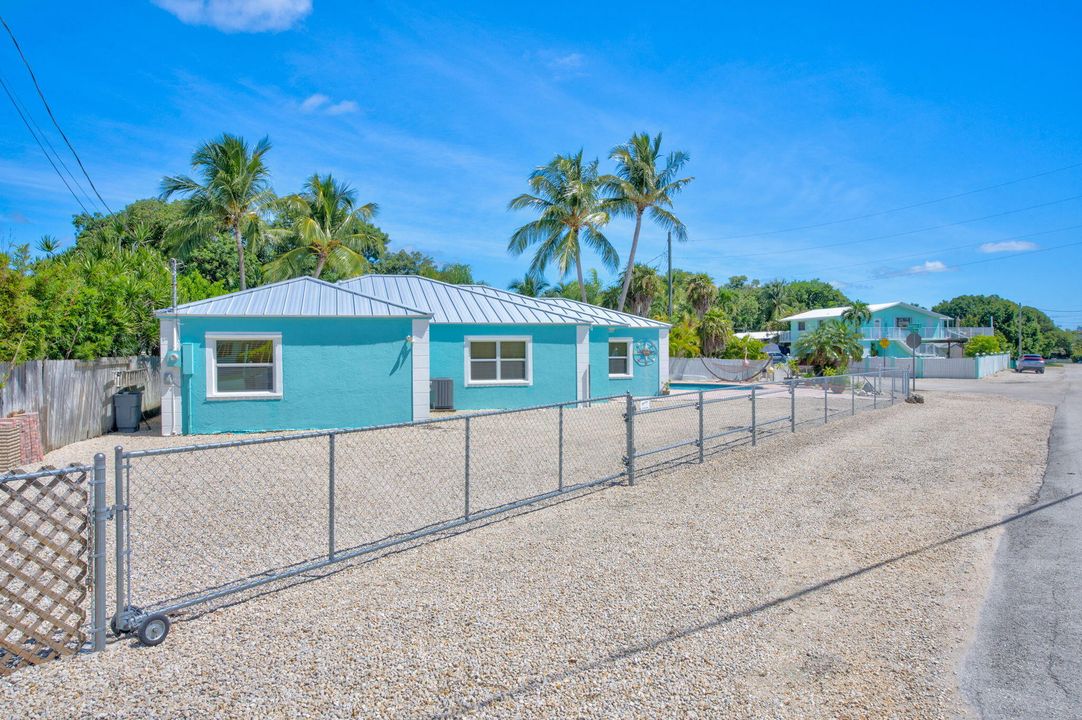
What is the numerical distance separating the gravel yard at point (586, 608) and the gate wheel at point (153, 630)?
0.37 feet

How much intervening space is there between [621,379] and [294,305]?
11.1m

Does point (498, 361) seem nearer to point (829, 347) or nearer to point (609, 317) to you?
point (609, 317)

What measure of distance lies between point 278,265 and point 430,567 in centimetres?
2612

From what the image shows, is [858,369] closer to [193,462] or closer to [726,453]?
[726,453]

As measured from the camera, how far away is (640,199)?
3095 centimetres

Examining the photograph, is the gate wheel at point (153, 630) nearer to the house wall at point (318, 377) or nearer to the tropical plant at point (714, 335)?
the house wall at point (318, 377)

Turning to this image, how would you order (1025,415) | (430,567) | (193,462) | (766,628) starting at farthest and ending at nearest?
1. (1025,415)
2. (193,462)
3. (430,567)
4. (766,628)

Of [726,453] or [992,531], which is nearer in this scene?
[992,531]

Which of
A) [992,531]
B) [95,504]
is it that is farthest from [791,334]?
[95,504]

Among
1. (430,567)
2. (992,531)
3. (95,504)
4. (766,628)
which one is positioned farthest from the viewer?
(992,531)

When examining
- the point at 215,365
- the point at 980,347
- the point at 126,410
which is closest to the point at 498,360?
the point at 215,365

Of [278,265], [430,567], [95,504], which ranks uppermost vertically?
[278,265]

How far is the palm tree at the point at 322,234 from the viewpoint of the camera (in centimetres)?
2867

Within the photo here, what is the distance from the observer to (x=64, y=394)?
12281 millimetres
